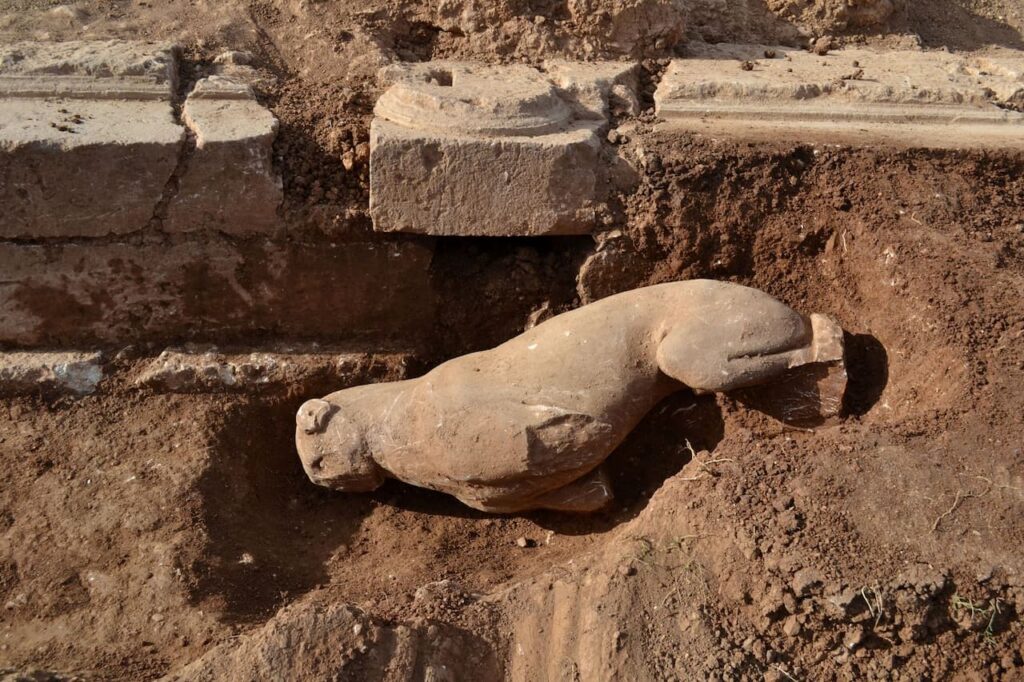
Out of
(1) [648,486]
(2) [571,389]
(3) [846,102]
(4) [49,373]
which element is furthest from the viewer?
(3) [846,102]

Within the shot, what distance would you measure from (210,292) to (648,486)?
6.54 ft

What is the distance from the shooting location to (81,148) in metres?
3.36

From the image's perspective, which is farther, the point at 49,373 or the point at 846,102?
the point at 846,102

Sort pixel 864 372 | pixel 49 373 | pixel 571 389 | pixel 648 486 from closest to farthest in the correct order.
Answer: pixel 571 389 < pixel 864 372 < pixel 648 486 < pixel 49 373

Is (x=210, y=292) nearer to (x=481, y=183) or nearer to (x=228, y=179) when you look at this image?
(x=228, y=179)

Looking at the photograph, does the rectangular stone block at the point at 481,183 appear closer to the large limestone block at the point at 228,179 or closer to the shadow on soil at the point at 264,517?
the large limestone block at the point at 228,179

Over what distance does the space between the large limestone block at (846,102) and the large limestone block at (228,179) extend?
68.2 inches

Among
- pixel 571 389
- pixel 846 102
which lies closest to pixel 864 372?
pixel 571 389

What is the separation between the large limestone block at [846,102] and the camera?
150 inches

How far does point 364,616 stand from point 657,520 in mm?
1034

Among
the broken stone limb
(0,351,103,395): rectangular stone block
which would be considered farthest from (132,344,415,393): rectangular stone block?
the broken stone limb

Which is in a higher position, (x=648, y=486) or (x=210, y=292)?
(x=210, y=292)

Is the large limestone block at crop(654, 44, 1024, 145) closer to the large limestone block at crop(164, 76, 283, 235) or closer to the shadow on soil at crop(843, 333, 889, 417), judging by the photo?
the shadow on soil at crop(843, 333, 889, 417)

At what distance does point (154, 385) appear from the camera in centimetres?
363
